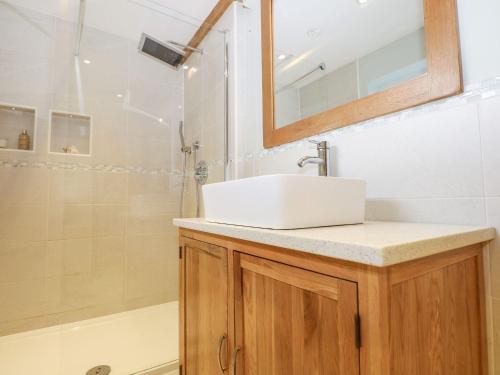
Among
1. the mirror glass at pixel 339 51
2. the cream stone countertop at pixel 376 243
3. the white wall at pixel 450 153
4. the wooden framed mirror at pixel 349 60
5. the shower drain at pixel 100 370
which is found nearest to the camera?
the cream stone countertop at pixel 376 243

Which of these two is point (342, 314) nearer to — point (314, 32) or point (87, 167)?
point (314, 32)

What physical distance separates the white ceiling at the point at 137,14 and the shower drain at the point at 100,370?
6.88 feet

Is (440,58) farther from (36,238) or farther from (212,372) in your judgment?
(36,238)

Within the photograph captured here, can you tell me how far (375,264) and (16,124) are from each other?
7.03 feet

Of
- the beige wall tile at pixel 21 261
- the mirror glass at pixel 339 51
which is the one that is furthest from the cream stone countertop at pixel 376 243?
the beige wall tile at pixel 21 261

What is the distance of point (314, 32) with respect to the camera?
47.6 inches

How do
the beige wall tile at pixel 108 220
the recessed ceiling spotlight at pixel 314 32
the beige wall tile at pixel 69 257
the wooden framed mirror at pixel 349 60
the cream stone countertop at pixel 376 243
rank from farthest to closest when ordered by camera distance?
the beige wall tile at pixel 108 220
the beige wall tile at pixel 69 257
the recessed ceiling spotlight at pixel 314 32
the wooden framed mirror at pixel 349 60
the cream stone countertop at pixel 376 243

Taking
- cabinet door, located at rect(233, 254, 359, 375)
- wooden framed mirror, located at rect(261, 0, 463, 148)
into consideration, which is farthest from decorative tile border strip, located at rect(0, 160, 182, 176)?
cabinet door, located at rect(233, 254, 359, 375)

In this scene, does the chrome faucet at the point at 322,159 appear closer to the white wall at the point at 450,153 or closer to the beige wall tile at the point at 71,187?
the white wall at the point at 450,153

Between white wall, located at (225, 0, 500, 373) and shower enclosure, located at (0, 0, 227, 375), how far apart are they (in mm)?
1043

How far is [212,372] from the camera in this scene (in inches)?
32.7

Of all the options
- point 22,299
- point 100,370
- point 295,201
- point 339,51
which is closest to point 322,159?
point 295,201

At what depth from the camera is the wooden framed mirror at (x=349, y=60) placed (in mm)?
745

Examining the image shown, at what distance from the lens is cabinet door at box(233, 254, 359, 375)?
45 centimetres
